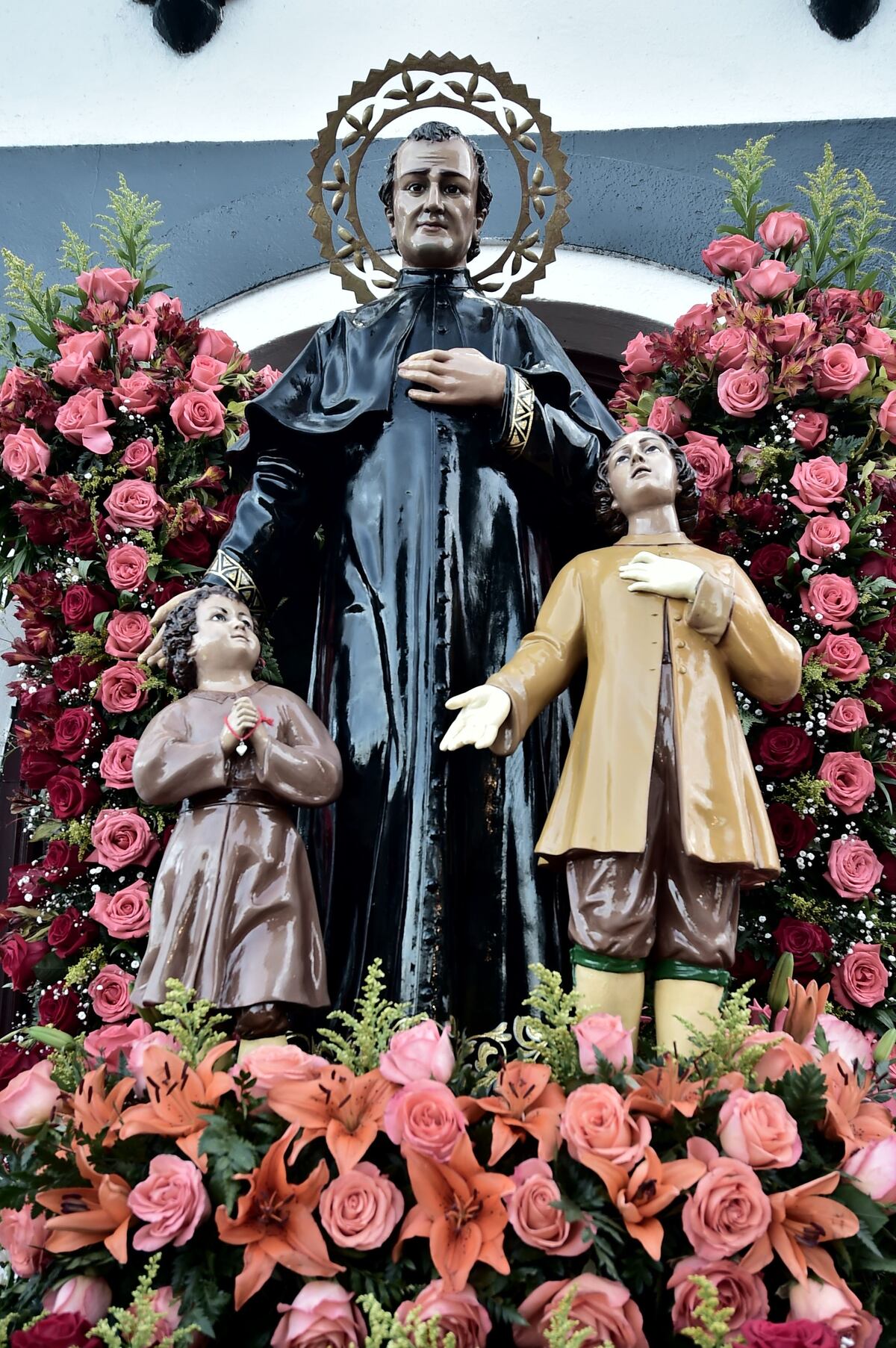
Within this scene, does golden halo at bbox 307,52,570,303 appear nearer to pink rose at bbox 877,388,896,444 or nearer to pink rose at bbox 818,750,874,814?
pink rose at bbox 877,388,896,444

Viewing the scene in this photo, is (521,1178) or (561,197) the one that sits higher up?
(561,197)

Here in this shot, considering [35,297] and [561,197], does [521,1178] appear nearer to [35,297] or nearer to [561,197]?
[561,197]

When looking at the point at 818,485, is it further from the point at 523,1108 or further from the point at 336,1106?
the point at 336,1106

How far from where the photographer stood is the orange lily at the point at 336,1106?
5.20 feet

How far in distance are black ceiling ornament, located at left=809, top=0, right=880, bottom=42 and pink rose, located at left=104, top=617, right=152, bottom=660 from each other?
308cm

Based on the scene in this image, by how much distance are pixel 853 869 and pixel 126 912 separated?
4.47 feet

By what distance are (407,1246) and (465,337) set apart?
162 centimetres

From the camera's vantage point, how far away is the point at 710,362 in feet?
9.56

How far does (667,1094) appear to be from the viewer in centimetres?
164

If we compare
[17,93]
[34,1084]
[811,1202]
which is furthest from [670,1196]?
[17,93]

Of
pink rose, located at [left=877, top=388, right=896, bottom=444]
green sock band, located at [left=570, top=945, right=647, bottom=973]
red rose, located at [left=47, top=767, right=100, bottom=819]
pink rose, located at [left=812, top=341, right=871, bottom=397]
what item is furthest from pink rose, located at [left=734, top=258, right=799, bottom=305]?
red rose, located at [left=47, top=767, right=100, bottom=819]

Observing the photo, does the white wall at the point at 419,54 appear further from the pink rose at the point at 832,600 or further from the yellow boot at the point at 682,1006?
the yellow boot at the point at 682,1006

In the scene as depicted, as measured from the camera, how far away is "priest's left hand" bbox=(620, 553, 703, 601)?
204 centimetres

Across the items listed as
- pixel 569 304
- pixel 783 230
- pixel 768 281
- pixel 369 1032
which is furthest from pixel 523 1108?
pixel 569 304
